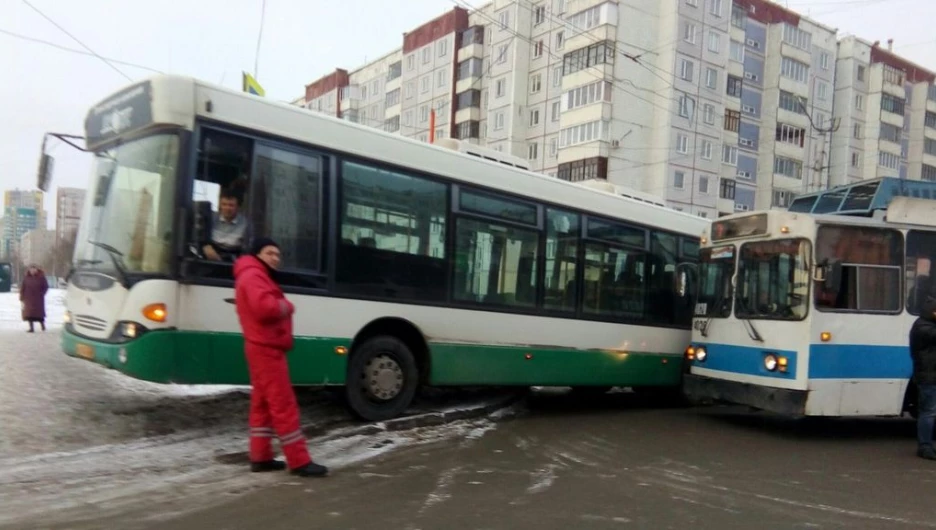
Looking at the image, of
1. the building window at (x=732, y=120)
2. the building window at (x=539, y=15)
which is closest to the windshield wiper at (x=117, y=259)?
the building window at (x=732, y=120)

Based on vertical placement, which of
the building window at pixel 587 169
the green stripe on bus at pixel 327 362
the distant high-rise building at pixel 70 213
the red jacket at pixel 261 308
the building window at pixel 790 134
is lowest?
the green stripe on bus at pixel 327 362

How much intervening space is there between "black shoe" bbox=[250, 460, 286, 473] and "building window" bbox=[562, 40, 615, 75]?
39.1m

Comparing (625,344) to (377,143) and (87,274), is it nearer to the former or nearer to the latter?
(377,143)

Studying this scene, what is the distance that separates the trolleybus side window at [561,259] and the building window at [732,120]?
136 feet

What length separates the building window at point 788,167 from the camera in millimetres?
50188

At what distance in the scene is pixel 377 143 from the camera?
7688 mm

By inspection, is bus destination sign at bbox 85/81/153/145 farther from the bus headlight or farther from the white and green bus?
the bus headlight

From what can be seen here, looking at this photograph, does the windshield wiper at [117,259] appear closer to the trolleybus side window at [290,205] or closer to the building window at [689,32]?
the trolleybus side window at [290,205]

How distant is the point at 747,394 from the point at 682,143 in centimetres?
3720

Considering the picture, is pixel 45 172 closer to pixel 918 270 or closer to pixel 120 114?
pixel 120 114

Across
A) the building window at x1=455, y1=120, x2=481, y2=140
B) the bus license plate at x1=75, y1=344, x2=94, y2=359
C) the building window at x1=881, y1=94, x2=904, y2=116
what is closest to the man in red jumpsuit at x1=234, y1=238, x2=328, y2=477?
the bus license plate at x1=75, y1=344, x2=94, y2=359

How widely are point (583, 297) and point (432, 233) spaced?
8.79 feet

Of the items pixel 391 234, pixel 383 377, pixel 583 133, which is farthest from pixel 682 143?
pixel 383 377

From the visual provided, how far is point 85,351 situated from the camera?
6.71 m
